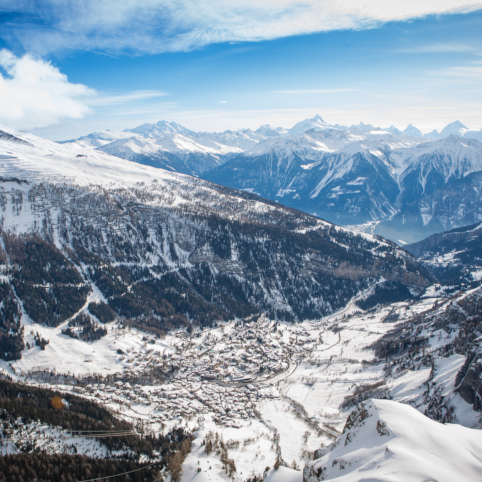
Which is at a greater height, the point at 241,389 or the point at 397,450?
the point at 397,450

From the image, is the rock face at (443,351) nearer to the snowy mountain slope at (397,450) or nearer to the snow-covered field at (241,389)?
the snow-covered field at (241,389)

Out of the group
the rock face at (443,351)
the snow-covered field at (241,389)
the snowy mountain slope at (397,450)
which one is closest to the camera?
the snowy mountain slope at (397,450)

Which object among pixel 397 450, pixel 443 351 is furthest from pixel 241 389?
pixel 397 450

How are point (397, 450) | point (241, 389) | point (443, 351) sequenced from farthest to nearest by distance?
point (241, 389) → point (443, 351) → point (397, 450)

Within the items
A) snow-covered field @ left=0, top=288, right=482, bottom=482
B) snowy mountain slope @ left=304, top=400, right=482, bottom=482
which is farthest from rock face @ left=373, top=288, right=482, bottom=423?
snowy mountain slope @ left=304, top=400, right=482, bottom=482

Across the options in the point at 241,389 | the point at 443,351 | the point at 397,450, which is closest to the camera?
the point at 397,450

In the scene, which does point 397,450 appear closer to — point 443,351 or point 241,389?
point 443,351

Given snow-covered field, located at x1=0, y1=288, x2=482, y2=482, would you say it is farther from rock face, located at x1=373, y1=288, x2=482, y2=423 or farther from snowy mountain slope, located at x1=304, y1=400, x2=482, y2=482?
snowy mountain slope, located at x1=304, y1=400, x2=482, y2=482

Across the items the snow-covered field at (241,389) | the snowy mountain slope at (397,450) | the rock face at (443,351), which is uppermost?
the snowy mountain slope at (397,450)

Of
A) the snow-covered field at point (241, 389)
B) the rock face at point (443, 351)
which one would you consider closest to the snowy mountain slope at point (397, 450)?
the snow-covered field at point (241, 389)

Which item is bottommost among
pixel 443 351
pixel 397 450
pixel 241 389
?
pixel 241 389
